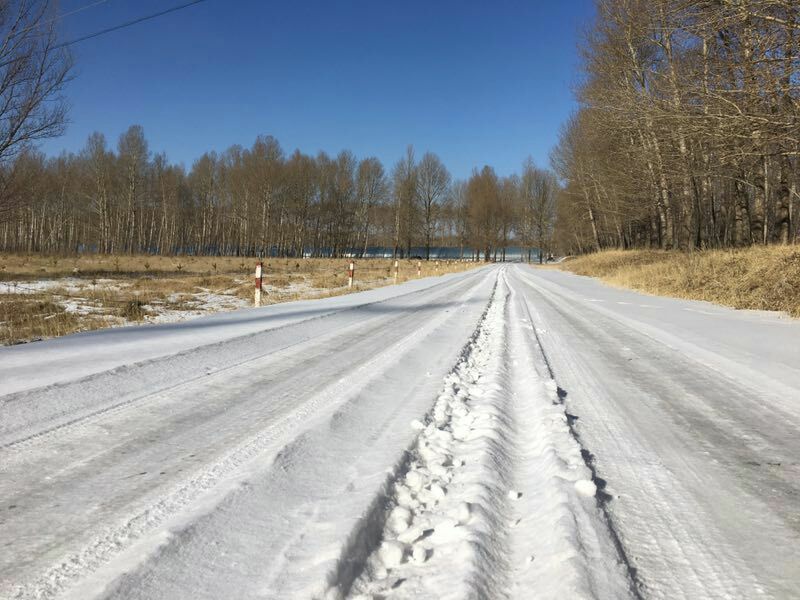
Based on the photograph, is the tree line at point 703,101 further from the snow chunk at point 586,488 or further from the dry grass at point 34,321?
the dry grass at point 34,321

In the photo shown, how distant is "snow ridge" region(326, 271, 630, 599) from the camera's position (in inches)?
51.6

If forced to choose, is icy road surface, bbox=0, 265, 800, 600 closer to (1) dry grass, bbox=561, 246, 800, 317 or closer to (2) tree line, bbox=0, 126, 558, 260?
(1) dry grass, bbox=561, 246, 800, 317

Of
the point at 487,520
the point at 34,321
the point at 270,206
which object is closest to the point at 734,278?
the point at 487,520

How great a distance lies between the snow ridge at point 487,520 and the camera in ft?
4.30

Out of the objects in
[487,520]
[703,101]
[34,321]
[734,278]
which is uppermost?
[703,101]

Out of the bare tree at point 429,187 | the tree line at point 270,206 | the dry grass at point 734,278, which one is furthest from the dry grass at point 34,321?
the bare tree at point 429,187

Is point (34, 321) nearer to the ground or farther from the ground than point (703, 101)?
nearer to the ground

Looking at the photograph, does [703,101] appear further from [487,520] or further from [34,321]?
[34,321]

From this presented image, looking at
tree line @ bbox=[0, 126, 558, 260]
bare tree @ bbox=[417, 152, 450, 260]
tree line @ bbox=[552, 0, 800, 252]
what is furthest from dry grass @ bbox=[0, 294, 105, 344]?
bare tree @ bbox=[417, 152, 450, 260]

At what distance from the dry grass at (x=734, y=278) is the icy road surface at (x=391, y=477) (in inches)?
226

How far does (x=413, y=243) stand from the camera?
59219 millimetres

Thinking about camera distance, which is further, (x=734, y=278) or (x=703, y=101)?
(x=734, y=278)

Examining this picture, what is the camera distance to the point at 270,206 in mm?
51062

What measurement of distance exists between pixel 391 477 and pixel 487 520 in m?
0.45
